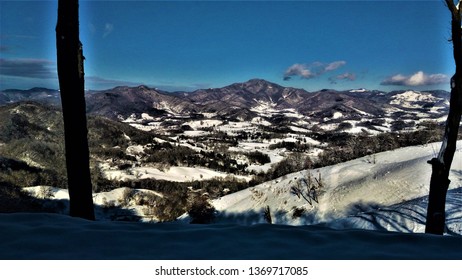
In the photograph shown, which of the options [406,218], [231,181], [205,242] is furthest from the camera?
[231,181]

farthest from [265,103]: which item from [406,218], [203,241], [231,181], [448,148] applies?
[203,241]

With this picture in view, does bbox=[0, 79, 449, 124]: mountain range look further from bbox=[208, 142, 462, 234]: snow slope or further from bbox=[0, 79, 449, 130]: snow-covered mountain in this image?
bbox=[208, 142, 462, 234]: snow slope

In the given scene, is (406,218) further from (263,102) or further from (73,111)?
(263,102)

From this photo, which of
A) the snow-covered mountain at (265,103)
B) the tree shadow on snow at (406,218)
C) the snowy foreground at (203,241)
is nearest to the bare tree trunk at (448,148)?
the tree shadow on snow at (406,218)

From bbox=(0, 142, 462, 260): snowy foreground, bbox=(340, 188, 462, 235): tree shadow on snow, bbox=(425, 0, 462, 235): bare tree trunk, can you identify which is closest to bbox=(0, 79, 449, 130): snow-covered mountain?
bbox=(340, 188, 462, 235): tree shadow on snow

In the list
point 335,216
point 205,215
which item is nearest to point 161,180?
point 205,215
